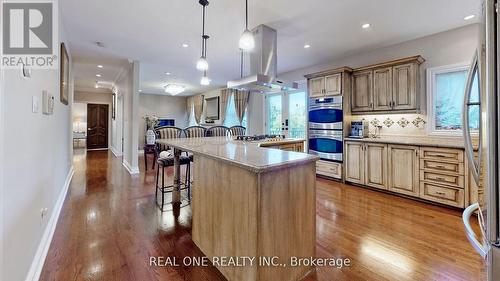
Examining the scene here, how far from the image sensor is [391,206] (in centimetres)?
311

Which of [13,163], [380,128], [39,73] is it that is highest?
[39,73]

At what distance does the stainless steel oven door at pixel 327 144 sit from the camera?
14.3 feet

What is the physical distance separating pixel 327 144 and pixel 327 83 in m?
1.25

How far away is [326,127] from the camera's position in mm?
4539

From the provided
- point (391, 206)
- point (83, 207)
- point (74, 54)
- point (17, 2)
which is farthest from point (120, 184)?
point (391, 206)

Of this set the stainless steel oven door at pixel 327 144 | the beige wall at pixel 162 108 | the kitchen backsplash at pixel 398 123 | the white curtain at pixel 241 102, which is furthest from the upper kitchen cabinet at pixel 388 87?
the beige wall at pixel 162 108

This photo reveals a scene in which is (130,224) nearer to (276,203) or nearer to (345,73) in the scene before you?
(276,203)

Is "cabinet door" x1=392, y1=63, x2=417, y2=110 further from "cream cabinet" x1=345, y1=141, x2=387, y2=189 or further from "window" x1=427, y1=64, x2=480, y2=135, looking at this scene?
"cream cabinet" x1=345, y1=141, x2=387, y2=189

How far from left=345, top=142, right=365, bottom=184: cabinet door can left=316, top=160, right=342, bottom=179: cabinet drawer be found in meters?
0.18

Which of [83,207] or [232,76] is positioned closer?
[83,207]

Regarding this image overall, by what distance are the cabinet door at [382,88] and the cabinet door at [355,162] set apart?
0.78m

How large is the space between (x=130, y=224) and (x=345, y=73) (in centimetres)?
431

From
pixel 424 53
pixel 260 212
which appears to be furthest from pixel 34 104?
pixel 424 53

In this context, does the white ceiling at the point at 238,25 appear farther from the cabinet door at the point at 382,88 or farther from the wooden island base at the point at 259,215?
the wooden island base at the point at 259,215
